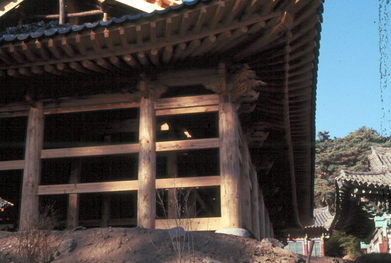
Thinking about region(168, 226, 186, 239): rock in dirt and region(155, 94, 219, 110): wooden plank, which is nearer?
region(168, 226, 186, 239): rock in dirt

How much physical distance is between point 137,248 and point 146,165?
2.39 meters

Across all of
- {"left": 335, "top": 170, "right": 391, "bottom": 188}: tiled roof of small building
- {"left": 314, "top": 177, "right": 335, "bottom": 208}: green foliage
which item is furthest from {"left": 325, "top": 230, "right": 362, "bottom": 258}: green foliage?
{"left": 314, "top": 177, "right": 335, "bottom": 208}: green foliage

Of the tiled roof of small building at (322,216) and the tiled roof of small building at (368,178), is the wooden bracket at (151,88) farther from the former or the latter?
the tiled roof of small building at (322,216)

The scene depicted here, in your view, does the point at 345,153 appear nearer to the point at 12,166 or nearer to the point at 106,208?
the point at 106,208

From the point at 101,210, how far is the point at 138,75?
435cm

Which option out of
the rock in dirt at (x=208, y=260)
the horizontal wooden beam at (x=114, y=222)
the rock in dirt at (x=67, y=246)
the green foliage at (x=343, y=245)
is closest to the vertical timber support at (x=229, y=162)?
the rock in dirt at (x=208, y=260)

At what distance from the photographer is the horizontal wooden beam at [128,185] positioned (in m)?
7.98

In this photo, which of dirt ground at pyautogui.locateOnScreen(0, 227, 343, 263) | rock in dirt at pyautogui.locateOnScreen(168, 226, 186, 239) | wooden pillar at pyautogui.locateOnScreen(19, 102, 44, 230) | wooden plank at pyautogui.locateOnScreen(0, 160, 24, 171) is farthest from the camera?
wooden plank at pyautogui.locateOnScreen(0, 160, 24, 171)

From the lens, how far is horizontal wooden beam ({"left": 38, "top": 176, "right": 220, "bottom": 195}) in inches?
314

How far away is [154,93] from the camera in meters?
8.55

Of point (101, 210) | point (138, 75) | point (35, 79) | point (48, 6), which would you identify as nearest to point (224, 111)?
point (138, 75)

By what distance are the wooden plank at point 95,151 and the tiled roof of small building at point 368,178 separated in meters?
8.26

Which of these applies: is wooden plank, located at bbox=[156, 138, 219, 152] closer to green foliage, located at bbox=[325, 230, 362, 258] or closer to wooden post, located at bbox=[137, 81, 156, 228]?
wooden post, located at bbox=[137, 81, 156, 228]

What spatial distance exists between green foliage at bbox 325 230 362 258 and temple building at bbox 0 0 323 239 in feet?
40.2
